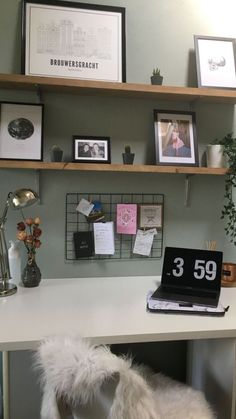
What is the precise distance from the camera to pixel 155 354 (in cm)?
195

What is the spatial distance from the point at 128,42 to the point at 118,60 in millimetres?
149

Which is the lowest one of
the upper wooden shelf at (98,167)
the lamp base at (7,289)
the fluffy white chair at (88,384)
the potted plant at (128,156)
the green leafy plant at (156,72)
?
the fluffy white chair at (88,384)

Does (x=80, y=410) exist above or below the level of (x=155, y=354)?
above

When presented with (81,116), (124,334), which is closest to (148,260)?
(124,334)

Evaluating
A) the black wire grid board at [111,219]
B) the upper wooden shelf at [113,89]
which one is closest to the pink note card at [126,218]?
the black wire grid board at [111,219]

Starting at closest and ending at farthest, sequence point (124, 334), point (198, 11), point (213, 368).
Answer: point (124, 334) < point (213, 368) < point (198, 11)

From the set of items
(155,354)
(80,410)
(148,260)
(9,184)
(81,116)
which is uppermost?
(81,116)

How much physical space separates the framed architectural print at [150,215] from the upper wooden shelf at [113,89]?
591 mm

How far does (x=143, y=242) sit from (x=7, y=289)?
0.75 meters

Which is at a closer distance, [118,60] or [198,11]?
[118,60]

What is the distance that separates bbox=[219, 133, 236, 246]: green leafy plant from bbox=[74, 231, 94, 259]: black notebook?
0.75 meters

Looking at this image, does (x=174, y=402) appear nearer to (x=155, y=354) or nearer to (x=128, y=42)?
(x=155, y=354)

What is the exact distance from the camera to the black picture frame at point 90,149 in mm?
1722

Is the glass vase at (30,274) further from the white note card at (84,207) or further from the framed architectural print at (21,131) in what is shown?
the framed architectural print at (21,131)
